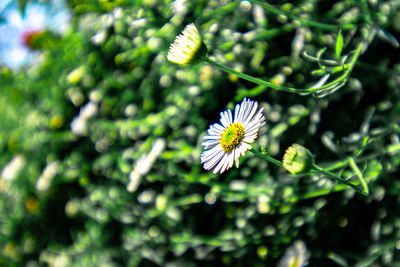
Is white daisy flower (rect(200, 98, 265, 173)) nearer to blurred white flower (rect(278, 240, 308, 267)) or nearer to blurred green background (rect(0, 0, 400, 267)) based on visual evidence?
blurred green background (rect(0, 0, 400, 267))

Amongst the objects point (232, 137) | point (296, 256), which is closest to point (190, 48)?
point (232, 137)

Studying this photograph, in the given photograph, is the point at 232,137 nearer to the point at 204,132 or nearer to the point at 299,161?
the point at 299,161

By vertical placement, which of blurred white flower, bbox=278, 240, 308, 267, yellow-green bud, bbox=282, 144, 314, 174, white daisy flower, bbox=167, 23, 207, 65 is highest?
white daisy flower, bbox=167, 23, 207, 65

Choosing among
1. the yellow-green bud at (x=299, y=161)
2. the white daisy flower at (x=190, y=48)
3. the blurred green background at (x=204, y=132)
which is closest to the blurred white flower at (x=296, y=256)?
the blurred green background at (x=204, y=132)

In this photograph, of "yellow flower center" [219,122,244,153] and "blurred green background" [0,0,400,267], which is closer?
"yellow flower center" [219,122,244,153]

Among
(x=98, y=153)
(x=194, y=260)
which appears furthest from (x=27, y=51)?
(x=194, y=260)

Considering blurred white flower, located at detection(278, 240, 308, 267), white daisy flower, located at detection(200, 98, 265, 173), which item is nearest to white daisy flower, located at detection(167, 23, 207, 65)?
white daisy flower, located at detection(200, 98, 265, 173)
